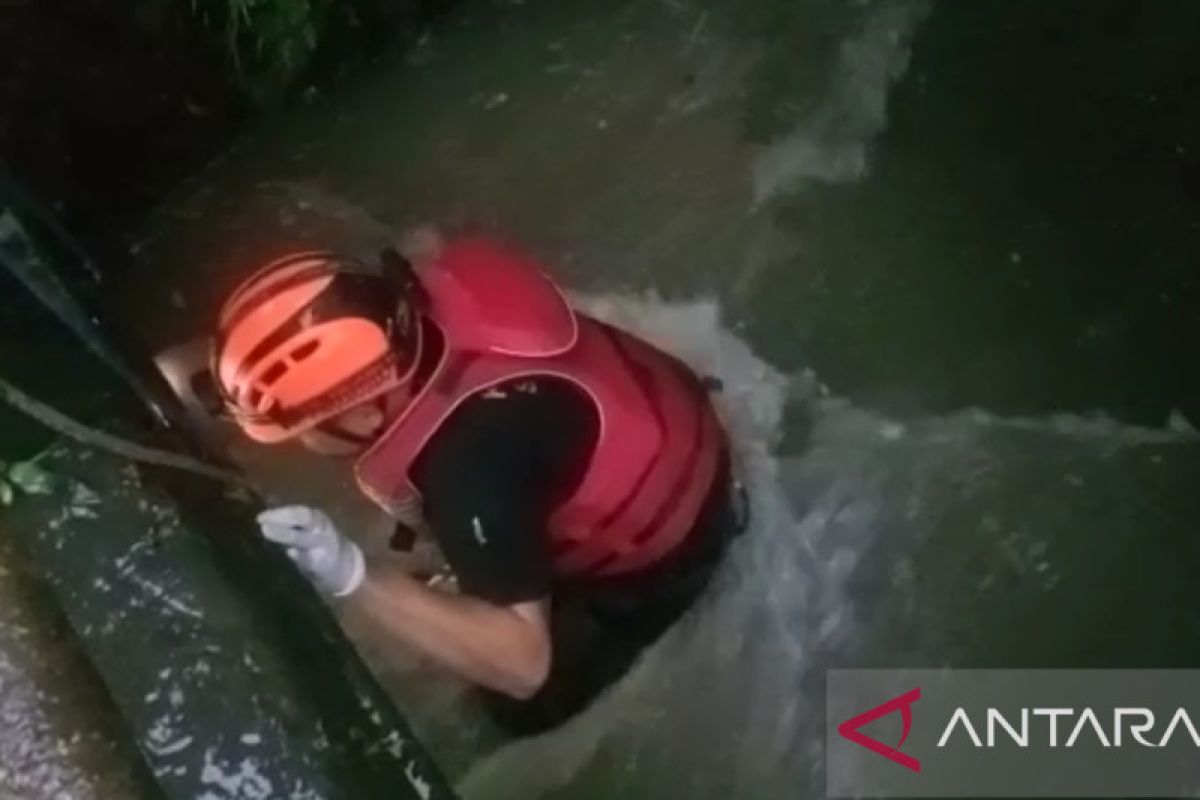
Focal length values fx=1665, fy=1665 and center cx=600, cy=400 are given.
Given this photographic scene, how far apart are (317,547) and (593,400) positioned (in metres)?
0.52

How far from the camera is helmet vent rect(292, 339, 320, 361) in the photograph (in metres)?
2.44

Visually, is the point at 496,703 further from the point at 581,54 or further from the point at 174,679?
the point at 581,54

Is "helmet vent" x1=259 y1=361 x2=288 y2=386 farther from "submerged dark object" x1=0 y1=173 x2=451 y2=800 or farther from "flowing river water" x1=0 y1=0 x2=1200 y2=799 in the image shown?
"flowing river water" x1=0 y1=0 x2=1200 y2=799

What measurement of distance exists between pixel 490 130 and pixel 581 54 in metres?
0.32

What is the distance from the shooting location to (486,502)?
2.51 meters

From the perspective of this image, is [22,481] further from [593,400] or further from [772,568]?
[772,568]

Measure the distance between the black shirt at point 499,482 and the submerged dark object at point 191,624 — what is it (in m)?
0.27

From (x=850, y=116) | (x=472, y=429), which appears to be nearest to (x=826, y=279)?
(x=850, y=116)

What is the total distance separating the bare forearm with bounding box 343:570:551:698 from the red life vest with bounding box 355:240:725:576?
0.17m

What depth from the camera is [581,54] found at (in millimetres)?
4324

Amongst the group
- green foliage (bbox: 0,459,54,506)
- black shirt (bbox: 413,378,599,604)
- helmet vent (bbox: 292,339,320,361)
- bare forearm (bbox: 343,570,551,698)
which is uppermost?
helmet vent (bbox: 292,339,320,361)

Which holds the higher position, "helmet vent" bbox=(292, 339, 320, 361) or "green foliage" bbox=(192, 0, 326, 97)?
"helmet vent" bbox=(292, 339, 320, 361)

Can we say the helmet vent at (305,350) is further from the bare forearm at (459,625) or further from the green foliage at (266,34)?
the green foliage at (266,34)

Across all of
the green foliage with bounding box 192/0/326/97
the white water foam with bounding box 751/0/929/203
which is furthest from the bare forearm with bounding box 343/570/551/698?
the white water foam with bounding box 751/0/929/203
